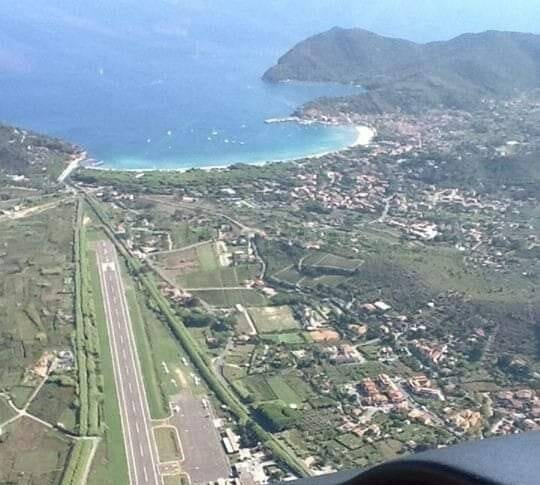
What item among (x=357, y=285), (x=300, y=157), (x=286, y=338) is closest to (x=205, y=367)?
(x=286, y=338)

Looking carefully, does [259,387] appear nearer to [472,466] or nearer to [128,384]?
[128,384]

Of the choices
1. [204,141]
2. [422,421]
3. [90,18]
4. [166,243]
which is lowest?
[422,421]

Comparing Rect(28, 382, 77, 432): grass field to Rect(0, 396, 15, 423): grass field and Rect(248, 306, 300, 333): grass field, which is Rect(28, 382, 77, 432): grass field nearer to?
Rect(0, 396, 15, 423): grass field

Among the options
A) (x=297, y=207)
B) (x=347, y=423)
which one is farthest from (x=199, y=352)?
(x=297, y=207)

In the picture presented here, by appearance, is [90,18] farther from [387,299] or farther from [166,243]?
[387,299]

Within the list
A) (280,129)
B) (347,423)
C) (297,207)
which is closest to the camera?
(347,423)

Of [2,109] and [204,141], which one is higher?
[2,109]

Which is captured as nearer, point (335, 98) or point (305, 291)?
point (305, 291)
